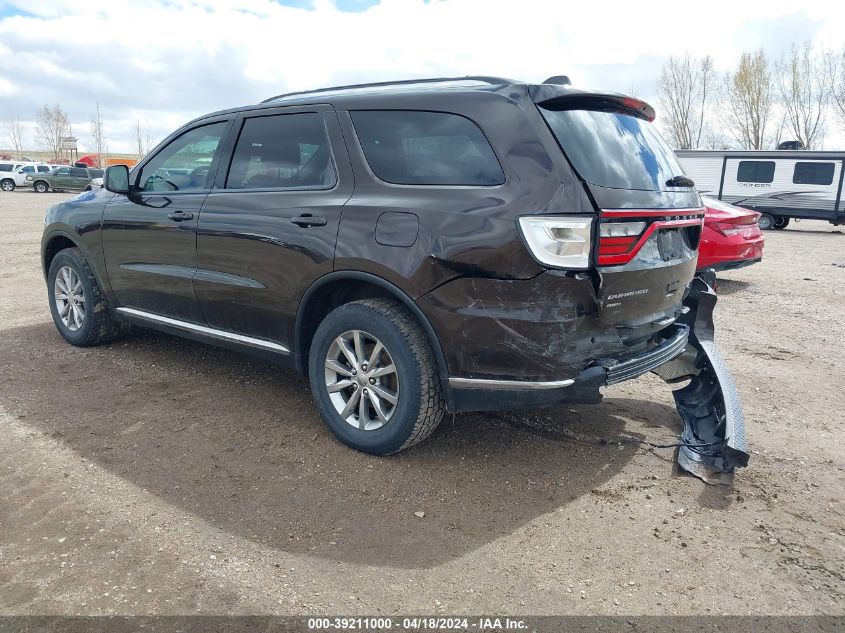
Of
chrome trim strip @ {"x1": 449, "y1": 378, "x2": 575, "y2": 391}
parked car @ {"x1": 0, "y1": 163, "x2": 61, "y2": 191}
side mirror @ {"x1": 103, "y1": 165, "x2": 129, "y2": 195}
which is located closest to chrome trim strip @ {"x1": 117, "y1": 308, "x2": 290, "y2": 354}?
side mirror @ {"x1": 103, "y1": 165, "x2": 129, "y2": 195}

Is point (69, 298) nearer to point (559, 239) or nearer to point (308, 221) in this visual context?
point (308, 221)

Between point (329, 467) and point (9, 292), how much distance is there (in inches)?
248

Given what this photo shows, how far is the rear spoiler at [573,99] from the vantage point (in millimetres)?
3148

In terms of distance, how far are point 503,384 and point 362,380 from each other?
813mm

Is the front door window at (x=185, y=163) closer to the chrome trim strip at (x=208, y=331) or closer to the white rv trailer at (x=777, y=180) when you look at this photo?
the chrome trim strip at (x=208, y=331)

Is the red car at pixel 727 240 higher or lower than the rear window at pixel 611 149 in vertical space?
lower

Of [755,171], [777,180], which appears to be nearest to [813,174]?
[777,180]

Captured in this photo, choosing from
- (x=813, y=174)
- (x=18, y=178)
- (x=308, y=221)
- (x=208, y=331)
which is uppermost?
(x=813, y=174)

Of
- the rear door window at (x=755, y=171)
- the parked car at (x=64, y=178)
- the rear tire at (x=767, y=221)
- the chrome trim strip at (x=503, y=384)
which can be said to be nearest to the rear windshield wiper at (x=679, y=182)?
the chrome trim strip at (x=503, y=384)

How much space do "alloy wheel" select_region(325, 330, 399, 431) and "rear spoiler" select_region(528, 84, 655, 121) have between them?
1425 mm

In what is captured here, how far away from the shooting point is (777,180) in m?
20.1

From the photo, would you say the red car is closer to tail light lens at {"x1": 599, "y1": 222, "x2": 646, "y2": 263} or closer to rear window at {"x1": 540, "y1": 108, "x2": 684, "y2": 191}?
rear window at {"x1": 540, "y1": 108, "x2": 684, "y2": 191}

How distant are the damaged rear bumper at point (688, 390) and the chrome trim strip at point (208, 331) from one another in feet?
4.21

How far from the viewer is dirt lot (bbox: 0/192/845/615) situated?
98.4 inches
